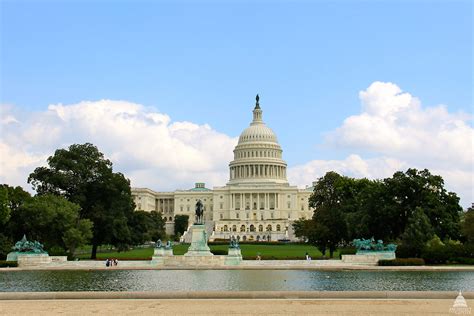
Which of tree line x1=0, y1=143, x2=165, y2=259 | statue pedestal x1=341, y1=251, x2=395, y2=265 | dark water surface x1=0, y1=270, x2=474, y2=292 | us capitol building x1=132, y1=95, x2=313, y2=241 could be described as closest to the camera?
dark water surface x1=0, y1=270, x2=474, y2=292

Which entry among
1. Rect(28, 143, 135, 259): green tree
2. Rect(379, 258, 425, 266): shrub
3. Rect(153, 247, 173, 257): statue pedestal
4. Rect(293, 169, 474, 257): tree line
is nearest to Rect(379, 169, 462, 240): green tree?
Rect(293, 169, 474, 257): tree line

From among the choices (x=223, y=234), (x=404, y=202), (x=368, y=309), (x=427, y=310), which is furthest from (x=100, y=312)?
(x=223, y=234)

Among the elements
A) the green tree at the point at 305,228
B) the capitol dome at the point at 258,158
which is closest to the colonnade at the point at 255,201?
the capitol dome at the point at 258,158

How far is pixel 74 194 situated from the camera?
61594 millimetres

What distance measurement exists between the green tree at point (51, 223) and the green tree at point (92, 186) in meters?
5.08

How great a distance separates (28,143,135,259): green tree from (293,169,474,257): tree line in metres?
18.0

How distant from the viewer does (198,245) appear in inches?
1876

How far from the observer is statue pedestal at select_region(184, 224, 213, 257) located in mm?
47000

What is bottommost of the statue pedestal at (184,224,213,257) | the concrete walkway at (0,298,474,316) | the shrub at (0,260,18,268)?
the concrete walkway at (0,298,474,316)

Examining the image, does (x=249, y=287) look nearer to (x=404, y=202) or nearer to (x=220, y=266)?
(x=220, y=266)

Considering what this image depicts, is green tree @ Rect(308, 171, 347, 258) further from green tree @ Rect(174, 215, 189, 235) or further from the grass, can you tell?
green tree @ Rect(174, 215, 189, 235)

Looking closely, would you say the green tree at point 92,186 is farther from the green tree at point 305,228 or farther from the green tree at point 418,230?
the green tree at point 418,230

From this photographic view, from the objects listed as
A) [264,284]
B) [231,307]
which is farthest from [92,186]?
[231,307]

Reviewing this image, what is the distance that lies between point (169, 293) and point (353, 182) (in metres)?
50.3
